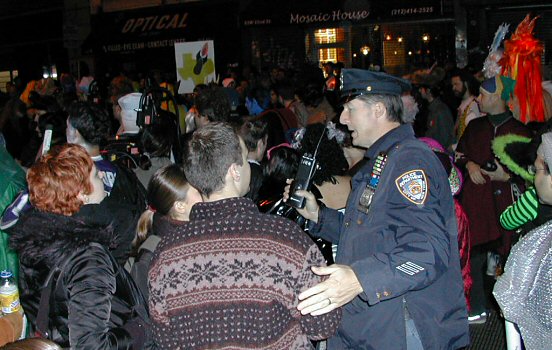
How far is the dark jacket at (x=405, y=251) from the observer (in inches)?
107

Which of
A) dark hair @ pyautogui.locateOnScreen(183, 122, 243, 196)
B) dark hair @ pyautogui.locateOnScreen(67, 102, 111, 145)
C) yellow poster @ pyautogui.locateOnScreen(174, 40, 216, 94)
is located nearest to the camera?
dark hair @ pyautogui.locateOnScreen(183, 122, 243, 196)

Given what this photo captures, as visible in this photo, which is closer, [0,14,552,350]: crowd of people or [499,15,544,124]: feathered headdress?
[0,14,552,350]: crowd of people

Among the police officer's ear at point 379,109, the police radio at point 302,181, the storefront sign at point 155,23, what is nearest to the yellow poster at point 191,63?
the police radio at point 302,181

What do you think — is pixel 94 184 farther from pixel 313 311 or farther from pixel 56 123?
pixel 56 123

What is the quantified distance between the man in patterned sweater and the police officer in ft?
0.81

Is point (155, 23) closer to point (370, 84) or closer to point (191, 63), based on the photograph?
point (191, 63)

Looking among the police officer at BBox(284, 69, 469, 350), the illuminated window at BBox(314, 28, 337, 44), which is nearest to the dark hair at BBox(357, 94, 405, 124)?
the police officer at BBox(284, 69, 469, 350)

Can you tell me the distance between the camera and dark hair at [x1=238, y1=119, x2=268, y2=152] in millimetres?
5902

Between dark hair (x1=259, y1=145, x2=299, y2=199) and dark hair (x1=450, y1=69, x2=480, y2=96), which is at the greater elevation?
dark hair (x1=450, y1=69, x2=480, y2=96)

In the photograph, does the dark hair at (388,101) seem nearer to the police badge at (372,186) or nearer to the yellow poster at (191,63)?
the police badge at (372,186)

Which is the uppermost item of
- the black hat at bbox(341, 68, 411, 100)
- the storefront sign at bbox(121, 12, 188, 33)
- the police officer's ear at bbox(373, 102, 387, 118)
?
the storefront sign at bbox(121, 12, 188, 33)

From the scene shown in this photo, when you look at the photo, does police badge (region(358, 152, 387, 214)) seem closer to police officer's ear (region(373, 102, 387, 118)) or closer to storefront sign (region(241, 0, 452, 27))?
police officer's ear (region(373, 102, 387, 118))

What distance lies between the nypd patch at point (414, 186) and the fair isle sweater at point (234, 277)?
2.03 ft

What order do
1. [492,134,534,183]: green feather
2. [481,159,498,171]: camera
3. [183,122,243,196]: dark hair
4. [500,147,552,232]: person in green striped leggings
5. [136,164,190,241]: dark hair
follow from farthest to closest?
[481,159,498,171]: camera → [492,134,534,183]: green feather → [500,147,552,232]: person in green striped leggings → [136,164,190,241]: dark hair → [183,122,243,196]: dark hair
